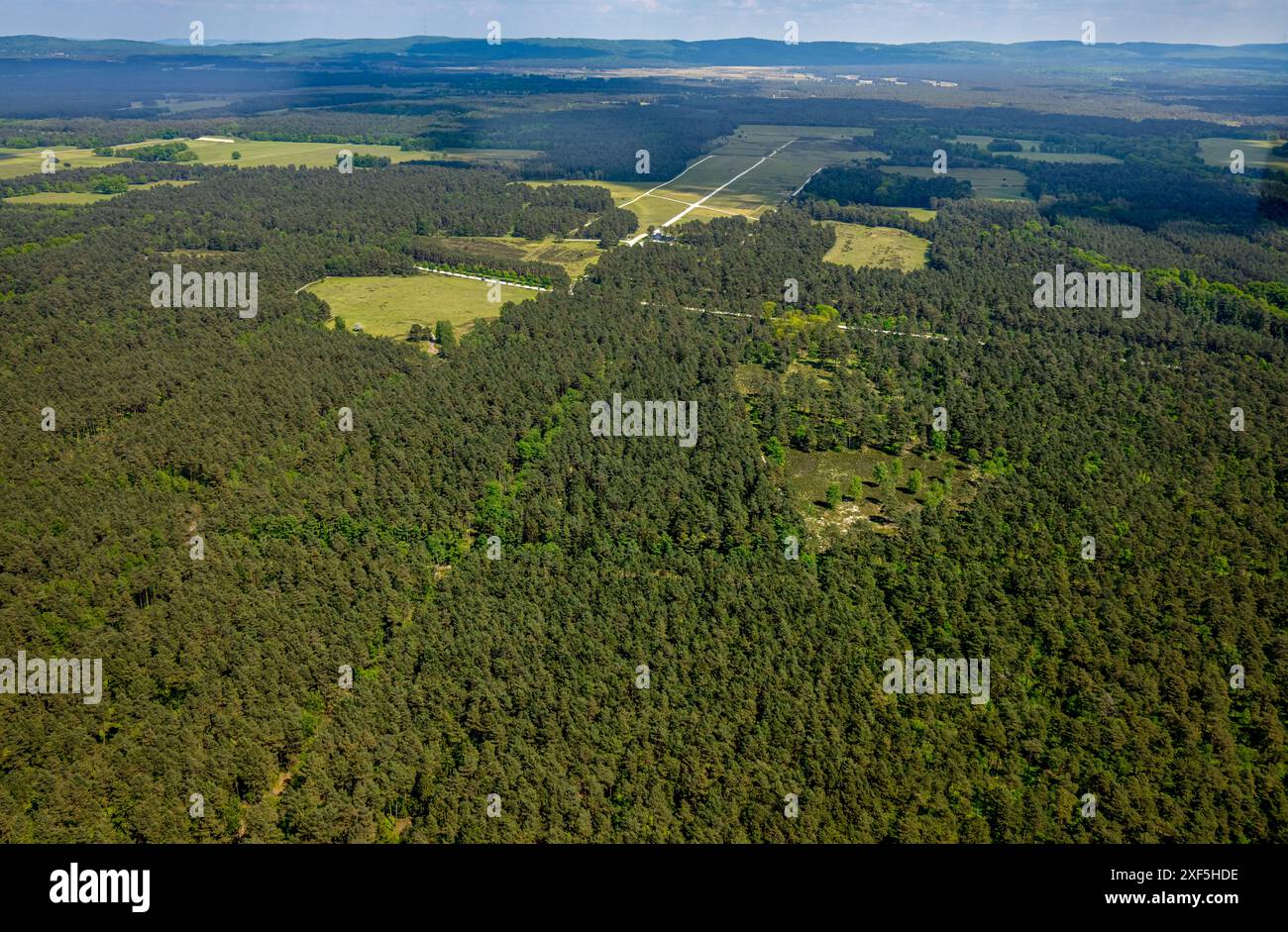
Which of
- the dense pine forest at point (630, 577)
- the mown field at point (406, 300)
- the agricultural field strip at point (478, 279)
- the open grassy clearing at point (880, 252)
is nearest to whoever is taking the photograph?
the dense pine forest at point (630, 577)

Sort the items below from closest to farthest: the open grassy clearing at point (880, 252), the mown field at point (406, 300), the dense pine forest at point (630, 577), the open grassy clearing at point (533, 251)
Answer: the dense pine forest at point (630, 577) → the mown field at point (406, 300) → the open grassy clearing at point (533, 251) → the open grassy clearing at point (880, 252)

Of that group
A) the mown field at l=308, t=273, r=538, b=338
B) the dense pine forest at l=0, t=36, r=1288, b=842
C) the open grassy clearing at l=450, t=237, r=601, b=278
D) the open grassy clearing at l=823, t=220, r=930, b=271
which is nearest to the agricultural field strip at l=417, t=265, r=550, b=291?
the mown field at l=308, t=273, r=538, b=338

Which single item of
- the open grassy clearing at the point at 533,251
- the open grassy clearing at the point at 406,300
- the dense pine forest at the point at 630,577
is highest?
the open grassy clearing at the point at 533,251

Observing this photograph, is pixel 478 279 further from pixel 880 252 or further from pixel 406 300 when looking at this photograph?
pixel 880 252

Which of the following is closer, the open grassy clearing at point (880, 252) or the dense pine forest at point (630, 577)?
the dense pine forest at point (630, 577)

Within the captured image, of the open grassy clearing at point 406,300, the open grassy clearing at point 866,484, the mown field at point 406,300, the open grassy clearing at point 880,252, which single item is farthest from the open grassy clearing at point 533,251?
the open grassy clearing at point 866,484

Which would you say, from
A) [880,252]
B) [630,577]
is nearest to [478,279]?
[880,252]

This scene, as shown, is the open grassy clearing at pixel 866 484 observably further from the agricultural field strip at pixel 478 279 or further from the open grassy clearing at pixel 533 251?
the open grassy clearing at pixel 533 251

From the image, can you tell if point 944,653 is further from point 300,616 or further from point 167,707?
point 167,707
